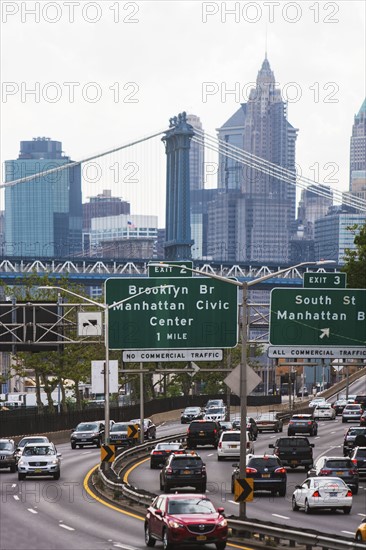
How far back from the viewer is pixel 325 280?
69938mm

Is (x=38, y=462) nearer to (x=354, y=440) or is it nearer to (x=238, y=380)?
(x=238, y=380)

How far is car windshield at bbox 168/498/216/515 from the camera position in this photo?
33906mm

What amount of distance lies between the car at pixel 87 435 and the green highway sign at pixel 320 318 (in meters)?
20.4

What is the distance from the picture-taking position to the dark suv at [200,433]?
77.7 m

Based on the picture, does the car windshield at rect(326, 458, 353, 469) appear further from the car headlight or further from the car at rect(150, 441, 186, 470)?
the car headlight

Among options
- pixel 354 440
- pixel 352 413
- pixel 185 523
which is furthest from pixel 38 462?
pixel 352 413

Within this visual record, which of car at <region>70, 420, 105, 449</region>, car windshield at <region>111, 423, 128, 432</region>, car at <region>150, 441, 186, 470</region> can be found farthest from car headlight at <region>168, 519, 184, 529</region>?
car at <region>70, 420, 105, 449</region>

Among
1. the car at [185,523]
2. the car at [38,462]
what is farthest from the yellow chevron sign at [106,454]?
the car at [185,523]

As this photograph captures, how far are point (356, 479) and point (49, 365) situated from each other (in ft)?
196

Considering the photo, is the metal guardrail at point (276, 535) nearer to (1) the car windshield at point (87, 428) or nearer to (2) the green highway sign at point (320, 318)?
(2) the green highway sign at point (320, 318)

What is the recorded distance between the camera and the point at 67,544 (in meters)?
33.9

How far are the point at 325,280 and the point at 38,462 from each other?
63.2ft

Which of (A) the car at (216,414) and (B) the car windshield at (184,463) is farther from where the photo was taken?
(A) the car at (216,414)

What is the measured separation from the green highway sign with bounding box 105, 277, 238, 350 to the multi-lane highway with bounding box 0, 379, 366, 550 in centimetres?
569
